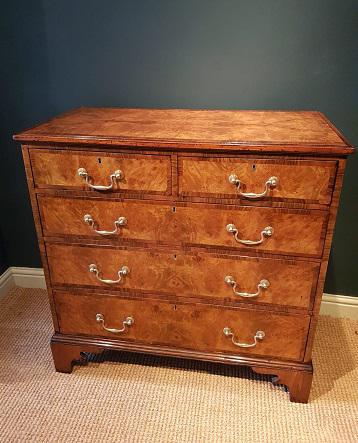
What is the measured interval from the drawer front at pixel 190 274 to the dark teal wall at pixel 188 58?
1.95 feet

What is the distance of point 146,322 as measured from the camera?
1.45 m

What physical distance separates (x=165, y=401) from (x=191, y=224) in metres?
0.68

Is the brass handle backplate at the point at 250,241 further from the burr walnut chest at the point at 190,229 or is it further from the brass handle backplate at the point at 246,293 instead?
the brass handle backplate at the point at 246,293

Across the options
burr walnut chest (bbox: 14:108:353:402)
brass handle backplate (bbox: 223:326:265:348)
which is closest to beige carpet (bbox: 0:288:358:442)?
burr walnut chest (bbox: 14:108:353:402)

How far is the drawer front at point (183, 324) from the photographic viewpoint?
136 cm

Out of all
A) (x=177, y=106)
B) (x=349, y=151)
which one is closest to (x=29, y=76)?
(x=177, y=106)

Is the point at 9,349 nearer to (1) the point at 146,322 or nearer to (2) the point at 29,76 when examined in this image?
(1) the point at 146,322

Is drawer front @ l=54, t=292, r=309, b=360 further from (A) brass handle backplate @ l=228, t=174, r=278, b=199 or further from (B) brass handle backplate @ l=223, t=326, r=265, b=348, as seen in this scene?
(A) brass handle backplate @ l=228, t=174, r=278, b=199

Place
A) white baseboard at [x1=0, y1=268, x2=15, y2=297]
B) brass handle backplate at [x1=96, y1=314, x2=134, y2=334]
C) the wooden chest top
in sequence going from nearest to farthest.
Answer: the wooden chest top → brass handle backplate at [x1=96, y1=314, x2=134, y2=334] → white baseboard at [x1=0, y1=268, x2=15, y2=297]

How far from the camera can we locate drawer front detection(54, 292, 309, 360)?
136cm

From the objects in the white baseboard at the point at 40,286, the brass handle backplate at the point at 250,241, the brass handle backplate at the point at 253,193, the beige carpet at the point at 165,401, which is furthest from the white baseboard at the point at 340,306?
the brass handle backplate at the point at 253,193

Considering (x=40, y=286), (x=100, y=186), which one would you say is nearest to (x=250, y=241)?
(x=100, y=186)

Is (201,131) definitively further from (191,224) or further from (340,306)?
(340,306)

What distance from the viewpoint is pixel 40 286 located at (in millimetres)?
2104
